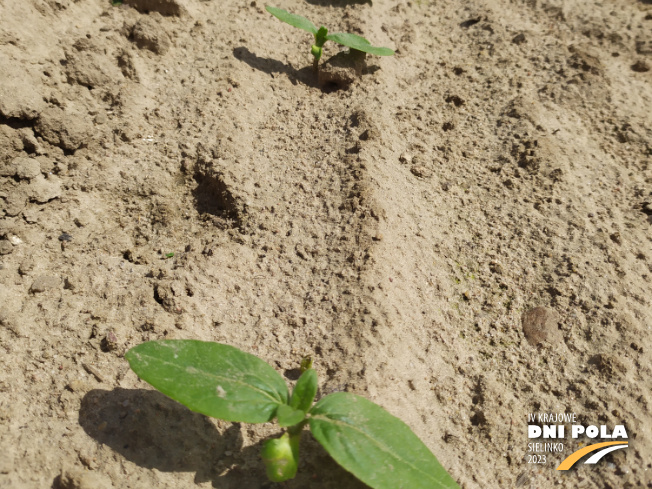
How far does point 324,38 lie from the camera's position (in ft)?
7.77

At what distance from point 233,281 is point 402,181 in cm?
82

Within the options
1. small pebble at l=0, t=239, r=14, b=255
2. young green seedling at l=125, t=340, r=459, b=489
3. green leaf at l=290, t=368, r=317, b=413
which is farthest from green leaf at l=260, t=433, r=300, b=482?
small pebble at l=0, t=239, r=14, b=255

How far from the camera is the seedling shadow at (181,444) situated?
1412 mm

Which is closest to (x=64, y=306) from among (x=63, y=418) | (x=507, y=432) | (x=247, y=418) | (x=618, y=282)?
(x=63, y=418)

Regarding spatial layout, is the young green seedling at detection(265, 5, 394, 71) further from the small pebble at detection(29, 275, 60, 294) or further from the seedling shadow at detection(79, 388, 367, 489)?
the seedling shadow at detection(79, 388, 367, 489)

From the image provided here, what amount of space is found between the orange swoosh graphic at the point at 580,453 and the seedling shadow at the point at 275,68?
6.07 ft

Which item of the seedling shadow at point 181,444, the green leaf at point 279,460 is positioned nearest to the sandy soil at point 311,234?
the seedling shadow at point 181,444

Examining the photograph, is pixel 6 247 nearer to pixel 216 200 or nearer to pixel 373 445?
pixel 216 200

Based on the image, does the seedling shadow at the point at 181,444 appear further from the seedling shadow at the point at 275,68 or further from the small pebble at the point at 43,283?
the seedling shadow at the point at 275,68

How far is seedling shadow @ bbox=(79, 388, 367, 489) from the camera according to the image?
4.63 ft

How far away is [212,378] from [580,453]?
44.7 inches

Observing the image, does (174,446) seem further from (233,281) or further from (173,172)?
(173,172)

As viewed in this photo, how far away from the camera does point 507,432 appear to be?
1.59 m

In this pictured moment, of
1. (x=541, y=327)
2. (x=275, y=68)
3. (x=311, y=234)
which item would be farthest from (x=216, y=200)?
(x=541, y=327)
